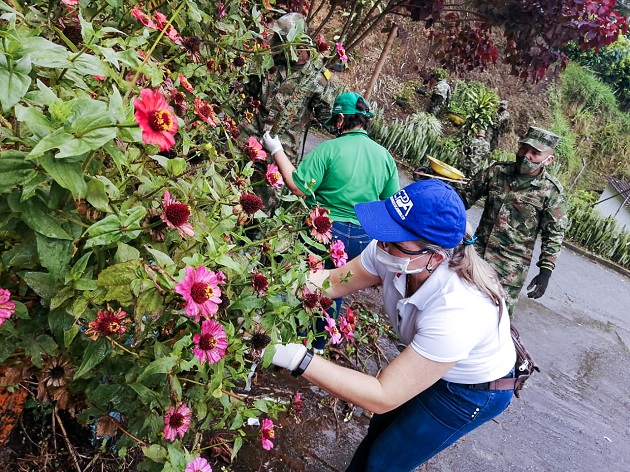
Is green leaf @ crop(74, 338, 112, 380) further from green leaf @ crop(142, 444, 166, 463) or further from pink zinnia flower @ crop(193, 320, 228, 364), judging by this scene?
green leaf @ crop(142, 444, 166, 463)

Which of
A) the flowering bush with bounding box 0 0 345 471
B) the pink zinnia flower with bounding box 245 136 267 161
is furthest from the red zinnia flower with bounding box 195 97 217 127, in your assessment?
the pink zinnia flower with bounding box 245 136 267 161

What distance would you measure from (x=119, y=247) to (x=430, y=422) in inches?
59.4

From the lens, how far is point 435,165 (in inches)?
328

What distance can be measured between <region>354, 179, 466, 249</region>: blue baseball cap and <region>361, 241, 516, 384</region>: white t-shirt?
19 centimetres

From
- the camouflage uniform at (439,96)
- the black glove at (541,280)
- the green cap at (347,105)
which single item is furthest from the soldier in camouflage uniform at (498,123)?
the green cap at (347,105)

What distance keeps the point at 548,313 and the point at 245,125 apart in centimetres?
484

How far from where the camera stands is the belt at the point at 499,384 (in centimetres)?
203

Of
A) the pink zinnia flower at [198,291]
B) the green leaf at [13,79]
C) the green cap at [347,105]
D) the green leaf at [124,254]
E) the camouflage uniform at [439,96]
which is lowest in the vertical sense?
the camouflage uniform at [439,96]

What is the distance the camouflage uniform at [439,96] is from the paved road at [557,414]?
8.19 meters

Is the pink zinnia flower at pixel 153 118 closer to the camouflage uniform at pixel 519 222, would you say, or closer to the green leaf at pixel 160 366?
the green leaf at pixel 160 366

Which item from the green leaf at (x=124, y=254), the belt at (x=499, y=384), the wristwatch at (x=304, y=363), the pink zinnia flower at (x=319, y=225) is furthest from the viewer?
the belt at (x=499, y=384)

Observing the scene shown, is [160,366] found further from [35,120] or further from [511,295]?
[511,295]

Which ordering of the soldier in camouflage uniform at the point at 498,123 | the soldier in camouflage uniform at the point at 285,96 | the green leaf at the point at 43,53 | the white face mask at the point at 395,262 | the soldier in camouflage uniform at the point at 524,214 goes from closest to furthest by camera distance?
the green leaf at the point at 43,53 < the white face mask at the point at 395,262 < the soldier in camouflage uniform at the point at 285,96 < the soldier in camouflage uniform at the point at 524,214 < the soldier in camouflage uniform at the point at 498,123

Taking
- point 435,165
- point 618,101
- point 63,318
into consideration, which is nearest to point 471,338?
point 63,318
